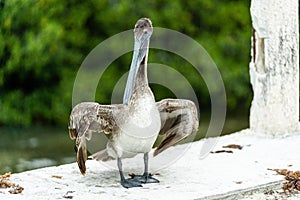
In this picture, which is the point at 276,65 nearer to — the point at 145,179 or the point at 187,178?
the point at 187,178

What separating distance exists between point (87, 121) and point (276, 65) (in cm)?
186

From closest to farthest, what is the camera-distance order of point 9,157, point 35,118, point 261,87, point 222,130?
1. point 261,87
2. point 9,157
3. point 222,130
4. point 35,118

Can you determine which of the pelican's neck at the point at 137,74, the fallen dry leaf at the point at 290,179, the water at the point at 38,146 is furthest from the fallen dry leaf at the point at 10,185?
the water at the point at 38,146

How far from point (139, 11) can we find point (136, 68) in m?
5.08

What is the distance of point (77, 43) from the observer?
8.80 meters

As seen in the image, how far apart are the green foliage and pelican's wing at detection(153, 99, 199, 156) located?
4197 millimetres

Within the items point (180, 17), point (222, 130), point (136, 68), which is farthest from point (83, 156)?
point (180, 17)

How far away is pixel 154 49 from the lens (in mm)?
8766

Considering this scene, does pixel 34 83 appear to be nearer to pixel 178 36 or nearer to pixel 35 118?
pixel 35 118

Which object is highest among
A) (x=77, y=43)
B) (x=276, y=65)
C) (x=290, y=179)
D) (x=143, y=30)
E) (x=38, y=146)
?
(x=143, y=30)

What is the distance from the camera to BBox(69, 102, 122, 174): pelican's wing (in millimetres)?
→ 3727

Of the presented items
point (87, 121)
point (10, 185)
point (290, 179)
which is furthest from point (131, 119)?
point (290, 179)

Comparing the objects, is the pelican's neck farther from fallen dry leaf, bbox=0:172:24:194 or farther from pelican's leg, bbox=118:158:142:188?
fallen dry leaf, bbox=0:172:24:194

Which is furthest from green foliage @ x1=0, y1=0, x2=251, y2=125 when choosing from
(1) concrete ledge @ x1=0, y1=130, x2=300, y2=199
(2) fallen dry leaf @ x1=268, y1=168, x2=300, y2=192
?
(2) fallen dry leaf @ x1=268, y1=168, x2=300, y2=192
